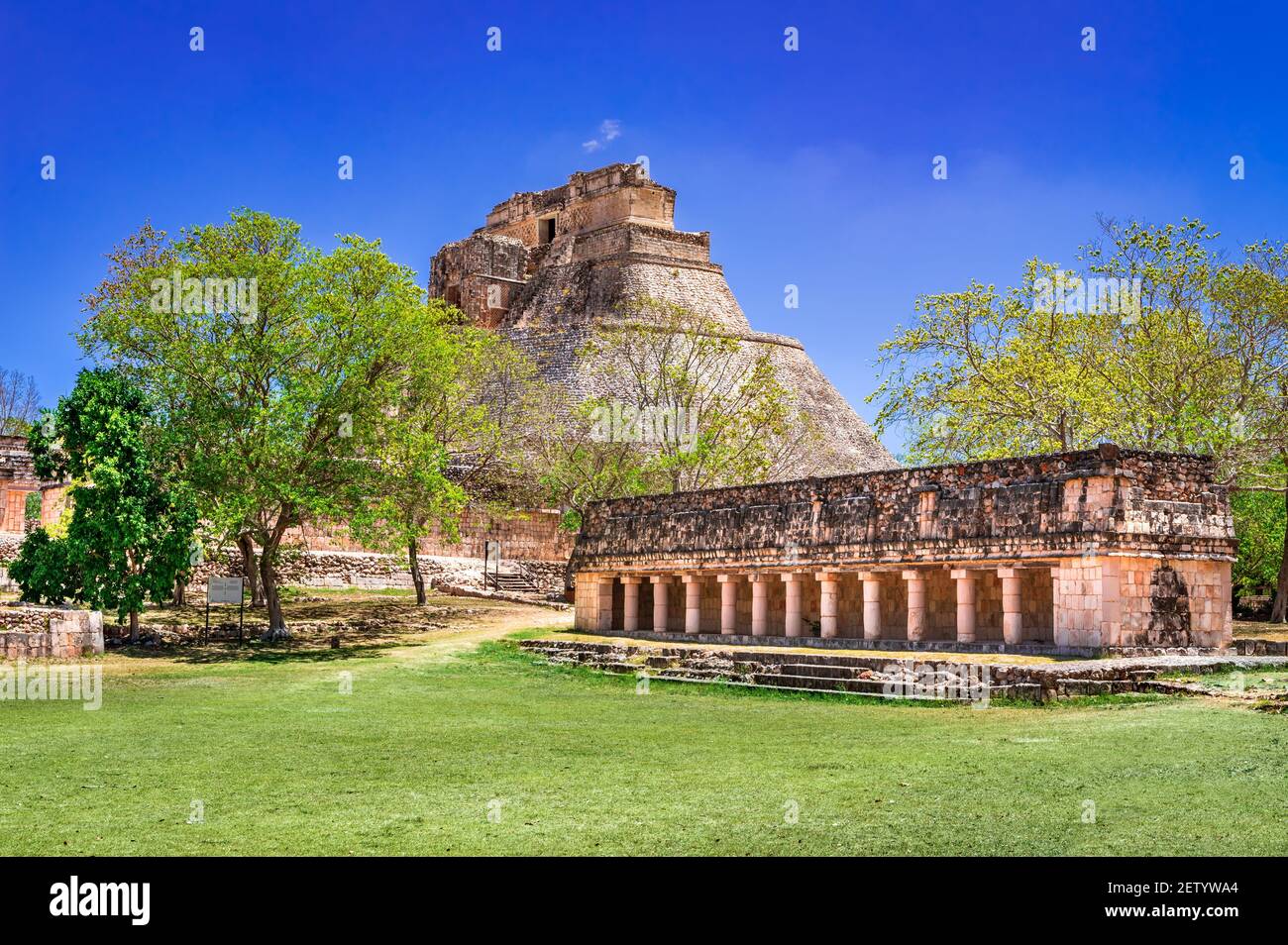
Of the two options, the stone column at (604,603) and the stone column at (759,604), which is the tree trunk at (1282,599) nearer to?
the stone column at (759,604)

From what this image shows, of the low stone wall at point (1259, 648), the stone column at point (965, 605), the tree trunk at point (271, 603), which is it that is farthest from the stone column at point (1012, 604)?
the tree trunk at point (271, 603)

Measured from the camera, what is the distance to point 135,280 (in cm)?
3059

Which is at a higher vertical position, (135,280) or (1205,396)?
(135,280)

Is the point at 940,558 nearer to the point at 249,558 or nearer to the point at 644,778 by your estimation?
the point at 644,778

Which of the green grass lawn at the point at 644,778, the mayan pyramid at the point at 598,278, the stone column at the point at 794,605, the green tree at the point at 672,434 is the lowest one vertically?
the green grass lawn at the point at 644,778

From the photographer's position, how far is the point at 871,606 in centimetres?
2252

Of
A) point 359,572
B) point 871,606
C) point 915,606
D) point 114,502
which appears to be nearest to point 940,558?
point 915,606

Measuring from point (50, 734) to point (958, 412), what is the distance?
2382 centimetres

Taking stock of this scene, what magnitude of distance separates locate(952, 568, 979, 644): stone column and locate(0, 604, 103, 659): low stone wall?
16113mm

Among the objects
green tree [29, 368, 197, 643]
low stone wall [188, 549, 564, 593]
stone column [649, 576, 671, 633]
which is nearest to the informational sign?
green tree [29, 368, 197, 643]

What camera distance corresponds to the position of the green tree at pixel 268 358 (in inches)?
1125

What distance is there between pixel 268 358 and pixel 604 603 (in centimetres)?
940
